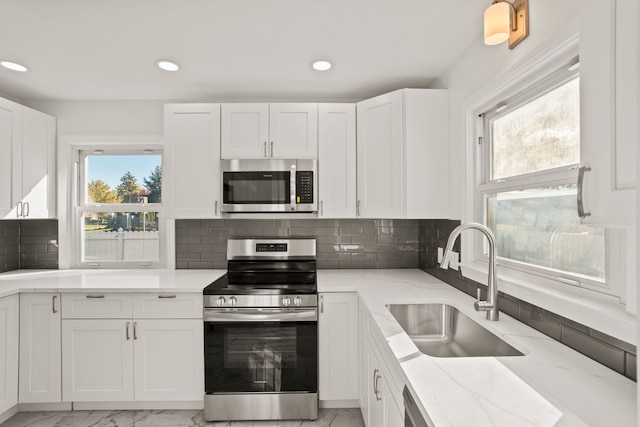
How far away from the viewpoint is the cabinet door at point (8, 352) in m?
2.22

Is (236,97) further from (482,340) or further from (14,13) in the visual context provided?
(482,340)

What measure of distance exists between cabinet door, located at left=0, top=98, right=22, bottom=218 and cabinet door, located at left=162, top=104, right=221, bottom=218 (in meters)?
1.05

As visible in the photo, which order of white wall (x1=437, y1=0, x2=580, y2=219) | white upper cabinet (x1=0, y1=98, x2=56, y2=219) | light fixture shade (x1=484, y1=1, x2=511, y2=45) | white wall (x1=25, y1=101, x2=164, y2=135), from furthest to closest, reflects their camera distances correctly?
white wall (x1=25, y1=101, x2=164, y2=135), white upper cabinet (x1=0, y1=98, x2=56, y2=219), light fixture shade (x1=484, y1=1, x2=511, y2=45), white wall (x1=437, y1=0, x2=580, y2=219)

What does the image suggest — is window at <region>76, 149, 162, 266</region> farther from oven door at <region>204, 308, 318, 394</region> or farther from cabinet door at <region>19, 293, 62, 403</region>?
oven door at <region>204, 308, 318, 394</region>

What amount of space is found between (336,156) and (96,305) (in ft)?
6.30

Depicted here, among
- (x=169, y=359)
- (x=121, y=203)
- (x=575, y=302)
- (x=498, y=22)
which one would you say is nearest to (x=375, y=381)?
(x=575, y=302)

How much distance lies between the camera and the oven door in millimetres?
2250

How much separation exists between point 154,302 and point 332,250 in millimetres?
1385

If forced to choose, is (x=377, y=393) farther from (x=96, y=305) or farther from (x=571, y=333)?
(x=96, y=305)

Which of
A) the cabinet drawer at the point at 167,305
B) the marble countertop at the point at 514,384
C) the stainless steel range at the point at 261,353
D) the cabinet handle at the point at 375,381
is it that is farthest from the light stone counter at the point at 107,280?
the marble countertop at the point at 514,384

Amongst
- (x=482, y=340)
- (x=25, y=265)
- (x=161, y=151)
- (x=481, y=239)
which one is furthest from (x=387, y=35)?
(x=25, y=265)

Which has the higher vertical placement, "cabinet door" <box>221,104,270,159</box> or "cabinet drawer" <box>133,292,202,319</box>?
"cabinet door" <box>221,104,270,159</box>

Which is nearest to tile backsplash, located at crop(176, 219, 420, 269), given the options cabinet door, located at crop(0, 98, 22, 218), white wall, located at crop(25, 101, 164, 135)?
white wall, located at crop(25, 101, 164, 135)

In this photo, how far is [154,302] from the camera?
233 cm
